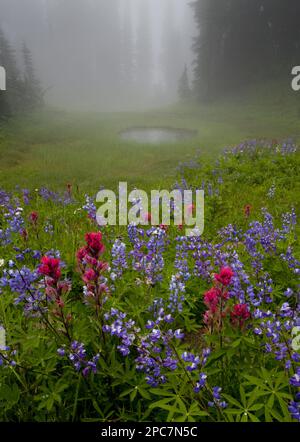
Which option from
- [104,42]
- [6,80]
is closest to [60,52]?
[104,42]

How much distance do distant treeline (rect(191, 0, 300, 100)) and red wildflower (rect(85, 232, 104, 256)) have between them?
42.7 m

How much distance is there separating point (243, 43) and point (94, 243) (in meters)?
49.8

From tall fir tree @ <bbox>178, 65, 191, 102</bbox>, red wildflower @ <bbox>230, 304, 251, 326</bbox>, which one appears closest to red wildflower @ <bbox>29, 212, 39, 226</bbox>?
red wildflower @ <bbox>230, 304, 251, 326</bbox>

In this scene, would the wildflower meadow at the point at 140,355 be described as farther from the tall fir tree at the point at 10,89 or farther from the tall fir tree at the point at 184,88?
the tall fir tree at the point at 184,88

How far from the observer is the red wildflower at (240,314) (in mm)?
2143

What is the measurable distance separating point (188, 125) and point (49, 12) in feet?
374

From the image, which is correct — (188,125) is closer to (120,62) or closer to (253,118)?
(253,118)

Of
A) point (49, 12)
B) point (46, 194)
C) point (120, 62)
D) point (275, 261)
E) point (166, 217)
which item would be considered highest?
point (49, 12)

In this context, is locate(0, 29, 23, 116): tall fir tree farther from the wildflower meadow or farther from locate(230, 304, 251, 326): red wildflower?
locate(230, 304, 251, 326): red wildflower

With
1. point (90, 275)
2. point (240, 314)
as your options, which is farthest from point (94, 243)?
point (240, 314)

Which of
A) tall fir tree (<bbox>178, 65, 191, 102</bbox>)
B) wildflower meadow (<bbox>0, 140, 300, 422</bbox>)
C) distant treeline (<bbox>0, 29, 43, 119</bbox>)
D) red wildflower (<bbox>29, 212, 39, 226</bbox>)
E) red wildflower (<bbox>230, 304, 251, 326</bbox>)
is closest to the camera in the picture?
wildflower meadow (<bbox>0, 140, 300, 422</bbox>)

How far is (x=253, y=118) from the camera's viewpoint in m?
31.3

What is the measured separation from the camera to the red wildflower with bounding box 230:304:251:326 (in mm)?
2143

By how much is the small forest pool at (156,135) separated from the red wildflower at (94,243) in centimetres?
2298
